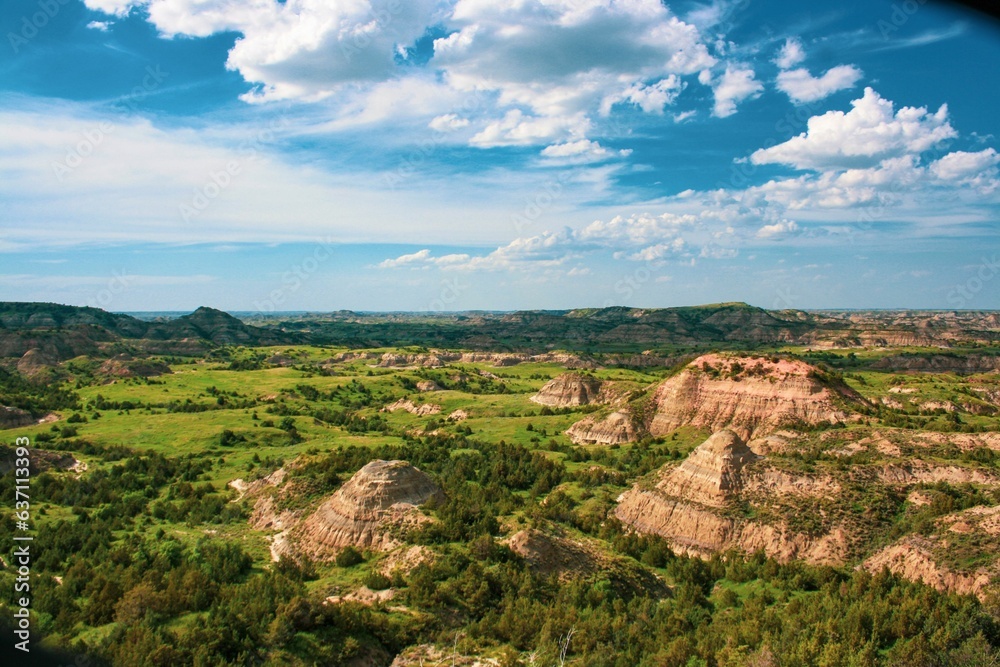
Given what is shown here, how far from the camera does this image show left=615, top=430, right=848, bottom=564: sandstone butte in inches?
1454

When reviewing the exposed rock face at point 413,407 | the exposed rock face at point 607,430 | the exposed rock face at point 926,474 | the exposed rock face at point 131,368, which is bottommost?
the exposed rock face at point 413,407

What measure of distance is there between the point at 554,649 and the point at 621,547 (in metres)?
14.6

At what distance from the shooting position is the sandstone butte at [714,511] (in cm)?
3694

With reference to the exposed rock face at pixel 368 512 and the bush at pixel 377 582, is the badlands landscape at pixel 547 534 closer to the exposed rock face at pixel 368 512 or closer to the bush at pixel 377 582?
the exposed rock face at pixel 368 512

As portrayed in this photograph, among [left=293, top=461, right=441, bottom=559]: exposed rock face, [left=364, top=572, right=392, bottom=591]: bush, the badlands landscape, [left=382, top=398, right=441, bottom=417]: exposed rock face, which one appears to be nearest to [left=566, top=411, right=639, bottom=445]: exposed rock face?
the badlands landscape

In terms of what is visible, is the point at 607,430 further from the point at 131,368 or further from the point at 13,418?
the point at 131,368

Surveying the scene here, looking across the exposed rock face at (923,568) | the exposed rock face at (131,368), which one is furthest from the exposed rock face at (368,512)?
the exposed rock face at (131,368)

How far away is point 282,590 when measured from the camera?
2903 cm

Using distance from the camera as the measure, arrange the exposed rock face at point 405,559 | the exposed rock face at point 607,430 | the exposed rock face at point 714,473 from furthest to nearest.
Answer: the exposed rock face at point 607,430 < the exposed rock face at point 714,473 < the exposed rock face at point 405,559

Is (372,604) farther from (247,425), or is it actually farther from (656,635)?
(247,425)

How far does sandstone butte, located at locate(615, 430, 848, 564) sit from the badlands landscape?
155 mm

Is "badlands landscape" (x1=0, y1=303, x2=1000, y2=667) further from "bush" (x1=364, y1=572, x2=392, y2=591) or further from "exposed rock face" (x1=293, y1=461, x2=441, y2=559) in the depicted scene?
"bush" (x1=364, y1=572, x2=392, y2=591)

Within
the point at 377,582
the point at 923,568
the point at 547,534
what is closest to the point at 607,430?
the point at 547,534

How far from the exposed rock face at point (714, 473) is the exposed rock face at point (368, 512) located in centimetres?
1789
